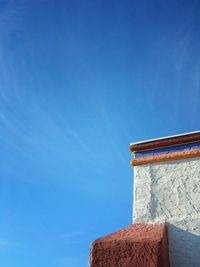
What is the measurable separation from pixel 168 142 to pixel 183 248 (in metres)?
1.24

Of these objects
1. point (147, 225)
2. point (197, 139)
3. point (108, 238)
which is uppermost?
point (197, 139)

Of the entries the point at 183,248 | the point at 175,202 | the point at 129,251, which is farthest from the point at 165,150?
the point at 129,251

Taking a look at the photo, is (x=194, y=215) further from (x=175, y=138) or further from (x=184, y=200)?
(x=175, y=138)

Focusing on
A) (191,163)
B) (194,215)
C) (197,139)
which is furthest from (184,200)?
(197,139)

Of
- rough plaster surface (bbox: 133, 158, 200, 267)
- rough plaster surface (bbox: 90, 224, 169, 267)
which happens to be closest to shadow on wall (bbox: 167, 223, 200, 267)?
rough plaster surface (bbox: 133, 158, 200, 267)

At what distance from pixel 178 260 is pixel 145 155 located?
128 centimetres

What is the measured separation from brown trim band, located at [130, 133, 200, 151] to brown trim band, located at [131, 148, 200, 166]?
135 mm

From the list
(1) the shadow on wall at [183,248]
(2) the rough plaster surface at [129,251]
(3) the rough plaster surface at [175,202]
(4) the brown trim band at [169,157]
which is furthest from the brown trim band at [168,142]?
(2) the rough plaster surface at [129,251]

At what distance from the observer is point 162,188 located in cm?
354

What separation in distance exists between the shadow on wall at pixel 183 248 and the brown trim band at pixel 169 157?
82 cm

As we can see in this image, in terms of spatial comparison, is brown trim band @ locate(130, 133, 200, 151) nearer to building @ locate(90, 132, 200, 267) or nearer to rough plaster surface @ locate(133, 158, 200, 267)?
building @ locate(90, 132, 200, 267)

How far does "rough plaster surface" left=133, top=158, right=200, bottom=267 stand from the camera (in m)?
3.05

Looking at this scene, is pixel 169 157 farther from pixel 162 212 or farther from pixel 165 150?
pixel 162 212

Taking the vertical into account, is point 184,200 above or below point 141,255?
above
